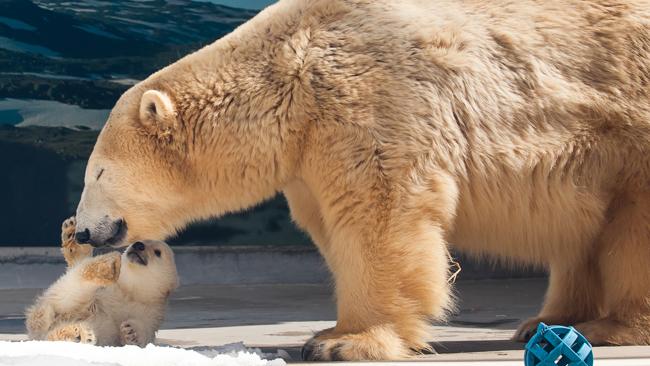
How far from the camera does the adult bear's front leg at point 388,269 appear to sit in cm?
477

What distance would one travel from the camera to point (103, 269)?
17.1 feet

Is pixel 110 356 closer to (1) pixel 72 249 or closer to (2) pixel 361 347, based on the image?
(2) pixel 361 347

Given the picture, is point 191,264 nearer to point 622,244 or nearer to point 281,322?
point 281,322

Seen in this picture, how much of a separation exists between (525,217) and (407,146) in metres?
0.69

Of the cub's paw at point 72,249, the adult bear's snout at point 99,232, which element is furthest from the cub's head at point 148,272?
the cub's paw at point 72,249

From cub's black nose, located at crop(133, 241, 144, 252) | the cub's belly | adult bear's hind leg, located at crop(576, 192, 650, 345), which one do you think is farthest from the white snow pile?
adult bear's hind leg, located at crop(576, 192, 650, 345)

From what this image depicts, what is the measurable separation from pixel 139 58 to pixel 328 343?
7.22m

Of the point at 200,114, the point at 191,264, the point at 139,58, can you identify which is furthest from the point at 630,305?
the point at 139,58

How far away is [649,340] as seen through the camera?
16.7 feet

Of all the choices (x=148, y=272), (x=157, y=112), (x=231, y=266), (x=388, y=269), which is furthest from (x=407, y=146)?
(x=231, y=266)

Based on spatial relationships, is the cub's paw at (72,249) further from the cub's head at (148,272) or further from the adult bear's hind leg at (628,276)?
the adult bear's hind leg at (628,276)

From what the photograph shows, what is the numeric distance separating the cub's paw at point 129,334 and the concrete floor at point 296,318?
0.59 m

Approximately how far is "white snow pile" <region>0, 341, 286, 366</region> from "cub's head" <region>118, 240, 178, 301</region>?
571 mm

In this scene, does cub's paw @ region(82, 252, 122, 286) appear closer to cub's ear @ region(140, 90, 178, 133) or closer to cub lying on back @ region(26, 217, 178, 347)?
cub lying on back @ region(26, 217, 178, 347)
